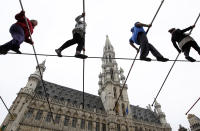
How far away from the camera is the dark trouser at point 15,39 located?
16.5 feet

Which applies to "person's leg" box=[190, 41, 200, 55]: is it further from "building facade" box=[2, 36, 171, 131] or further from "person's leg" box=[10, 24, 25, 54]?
"building facade" box=[2, 36, 171, 131]

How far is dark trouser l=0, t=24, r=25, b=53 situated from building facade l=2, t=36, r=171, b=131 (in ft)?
46.3

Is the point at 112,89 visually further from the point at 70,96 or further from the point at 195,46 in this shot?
the point at 195,46

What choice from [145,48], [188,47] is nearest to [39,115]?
[145,48]

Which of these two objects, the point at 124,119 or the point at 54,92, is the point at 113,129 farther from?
the point at 54,92

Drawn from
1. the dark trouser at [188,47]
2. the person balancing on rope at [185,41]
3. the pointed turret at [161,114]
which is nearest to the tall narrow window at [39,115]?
the person balancing on rope at [185,41]

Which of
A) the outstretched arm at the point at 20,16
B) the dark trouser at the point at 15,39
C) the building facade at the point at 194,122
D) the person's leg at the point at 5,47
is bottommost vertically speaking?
the person's leg at the point at 5,47

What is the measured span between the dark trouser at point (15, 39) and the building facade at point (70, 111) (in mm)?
14113

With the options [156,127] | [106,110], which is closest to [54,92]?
[106,110]

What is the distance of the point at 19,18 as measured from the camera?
17.7 ft

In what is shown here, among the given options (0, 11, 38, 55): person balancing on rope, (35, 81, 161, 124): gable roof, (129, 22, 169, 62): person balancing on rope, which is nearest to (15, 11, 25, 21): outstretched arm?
(0, 11, 38, 55): person balancing on rope

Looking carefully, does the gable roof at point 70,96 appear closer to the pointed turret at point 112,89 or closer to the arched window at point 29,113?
the pointed turret at point 112,89

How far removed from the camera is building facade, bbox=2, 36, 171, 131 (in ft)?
84.5

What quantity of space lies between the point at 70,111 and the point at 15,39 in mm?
28172
